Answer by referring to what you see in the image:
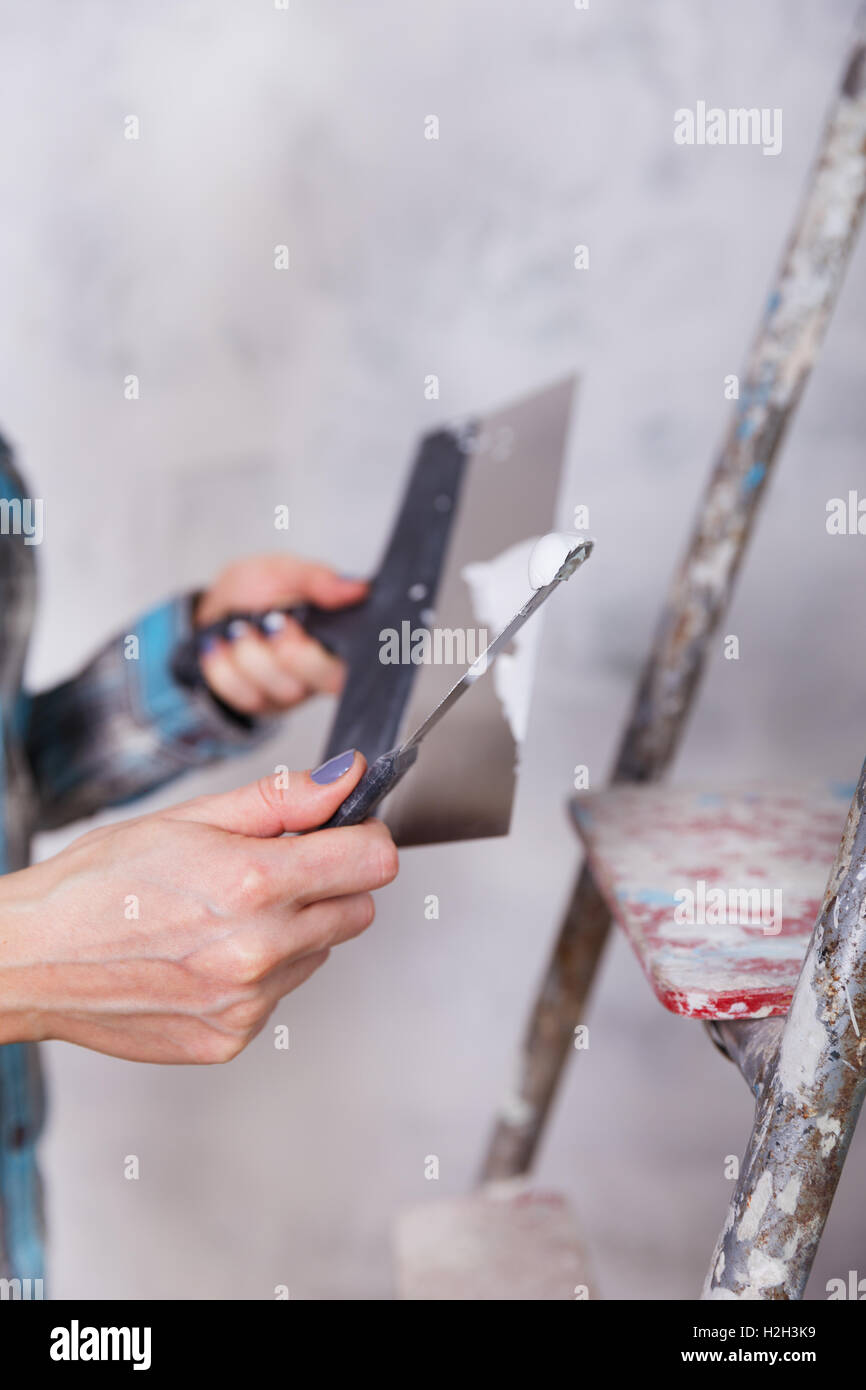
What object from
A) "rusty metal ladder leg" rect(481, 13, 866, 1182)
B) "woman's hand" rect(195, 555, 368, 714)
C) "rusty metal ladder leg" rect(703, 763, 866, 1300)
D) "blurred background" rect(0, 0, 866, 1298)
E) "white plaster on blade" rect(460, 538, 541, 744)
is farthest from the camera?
"blurred background" rect(0, 0, 866, 1298)

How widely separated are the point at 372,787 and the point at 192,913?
0.40ft

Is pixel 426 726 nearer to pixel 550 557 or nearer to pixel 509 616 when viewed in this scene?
pixel 550 557

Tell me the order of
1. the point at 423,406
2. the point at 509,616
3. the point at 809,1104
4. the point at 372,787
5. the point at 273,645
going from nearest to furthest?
the point at 809,1104 → the point at 372,787 → the point at 509,616 → the point at 273,645 → the point at 423,406

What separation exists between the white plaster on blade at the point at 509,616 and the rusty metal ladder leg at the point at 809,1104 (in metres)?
0.23

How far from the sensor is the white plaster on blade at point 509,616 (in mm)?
680

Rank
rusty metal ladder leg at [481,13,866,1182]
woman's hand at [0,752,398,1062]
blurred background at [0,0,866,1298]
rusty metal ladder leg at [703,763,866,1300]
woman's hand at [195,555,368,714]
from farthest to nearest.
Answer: blurred background at [0,0,866,1298], woman's hand at [195,555,368,714], rusty metal ladder leg at [481,13,866,1182], woman's hand at [0,752,398,1062], rusty metal ladder leg at [703,763,866,1300]

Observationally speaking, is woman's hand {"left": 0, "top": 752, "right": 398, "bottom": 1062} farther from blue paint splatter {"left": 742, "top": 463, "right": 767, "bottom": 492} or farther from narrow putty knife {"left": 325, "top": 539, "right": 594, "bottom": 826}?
blue paint splatter {"left": 742, "top": 463, "right": 767, "bottom": 492}

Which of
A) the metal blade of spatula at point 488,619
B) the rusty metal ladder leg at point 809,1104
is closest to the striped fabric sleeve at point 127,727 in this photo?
the metal blade of spatula at point 488,619

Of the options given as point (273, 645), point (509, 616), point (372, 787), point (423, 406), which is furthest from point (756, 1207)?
point (423, 406)

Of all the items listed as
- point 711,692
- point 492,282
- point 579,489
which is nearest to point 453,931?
point 711,692

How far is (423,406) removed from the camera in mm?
1565

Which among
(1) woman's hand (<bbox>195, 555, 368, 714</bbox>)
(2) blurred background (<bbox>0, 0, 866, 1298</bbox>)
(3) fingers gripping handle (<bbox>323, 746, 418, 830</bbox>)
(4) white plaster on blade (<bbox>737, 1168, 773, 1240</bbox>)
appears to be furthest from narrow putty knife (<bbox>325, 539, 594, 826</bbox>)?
(2) blurred background (<bbox>0, 0, 866, 1298</bbox>)

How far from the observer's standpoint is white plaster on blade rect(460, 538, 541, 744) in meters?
0.68

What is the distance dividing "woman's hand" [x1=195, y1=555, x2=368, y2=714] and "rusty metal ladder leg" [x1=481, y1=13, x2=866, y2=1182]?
31cm
